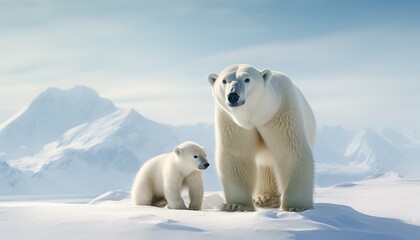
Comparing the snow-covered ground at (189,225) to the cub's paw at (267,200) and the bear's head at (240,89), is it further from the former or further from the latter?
the cub's paw at (267,200)

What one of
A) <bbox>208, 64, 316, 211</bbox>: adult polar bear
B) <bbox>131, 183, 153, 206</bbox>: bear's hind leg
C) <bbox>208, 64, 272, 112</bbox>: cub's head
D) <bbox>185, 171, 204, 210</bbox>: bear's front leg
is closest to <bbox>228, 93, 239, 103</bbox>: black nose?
<bbox>208, 64, 272, 112</bbox>: cub's head

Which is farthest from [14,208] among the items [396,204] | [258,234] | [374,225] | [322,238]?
[396,204]

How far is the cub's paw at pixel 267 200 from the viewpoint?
7.83 metres

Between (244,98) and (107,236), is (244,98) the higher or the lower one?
the higher one

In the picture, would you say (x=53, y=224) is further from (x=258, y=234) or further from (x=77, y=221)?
(x=258, y=234)

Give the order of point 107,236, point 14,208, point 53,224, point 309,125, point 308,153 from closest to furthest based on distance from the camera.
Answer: point 107,236 < point 53,224 < point 14,208 < point 308,153 < point 309,125

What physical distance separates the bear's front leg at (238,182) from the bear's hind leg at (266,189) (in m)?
0.95

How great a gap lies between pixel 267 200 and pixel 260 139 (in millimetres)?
1372

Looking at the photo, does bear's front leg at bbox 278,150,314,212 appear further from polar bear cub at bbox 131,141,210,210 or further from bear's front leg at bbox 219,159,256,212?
polar bear cub at bbox 131,141,210,210

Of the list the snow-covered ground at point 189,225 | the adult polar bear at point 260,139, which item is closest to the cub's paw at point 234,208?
the adult polar bear at point 260,139

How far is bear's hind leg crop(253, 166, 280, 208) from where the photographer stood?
7.89 m

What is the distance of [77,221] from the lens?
16.7ft

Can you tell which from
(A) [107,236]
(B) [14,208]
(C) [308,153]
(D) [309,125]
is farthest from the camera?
(D) [309,125]

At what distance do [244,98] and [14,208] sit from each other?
2.63 metres
